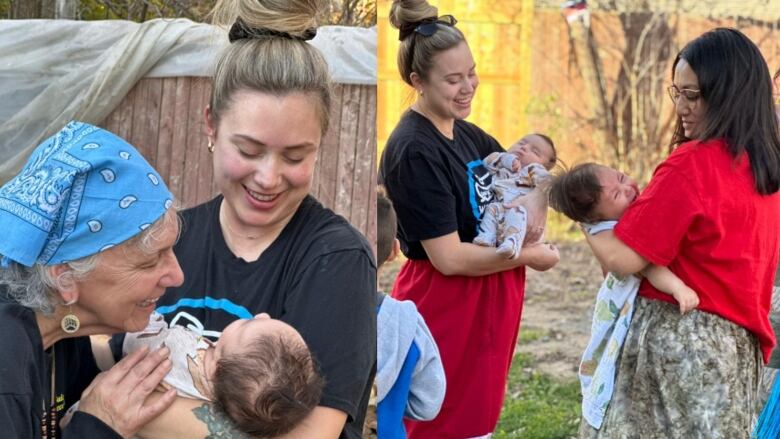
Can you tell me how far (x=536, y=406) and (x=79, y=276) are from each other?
2.04m

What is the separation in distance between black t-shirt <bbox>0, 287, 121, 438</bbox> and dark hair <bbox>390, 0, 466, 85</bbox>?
702 mm

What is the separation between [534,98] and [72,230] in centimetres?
104

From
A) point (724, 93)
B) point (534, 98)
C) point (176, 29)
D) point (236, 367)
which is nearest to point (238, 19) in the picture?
point (176, 29)

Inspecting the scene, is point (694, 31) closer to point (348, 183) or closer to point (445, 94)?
point (445, 94)

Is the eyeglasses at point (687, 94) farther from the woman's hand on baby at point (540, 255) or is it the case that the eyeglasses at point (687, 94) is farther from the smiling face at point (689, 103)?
the woman's hand on baby at point (540, 255)

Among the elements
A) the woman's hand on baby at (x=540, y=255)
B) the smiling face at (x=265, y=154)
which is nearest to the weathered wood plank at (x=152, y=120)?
the smiling face at (x=265, y=154)

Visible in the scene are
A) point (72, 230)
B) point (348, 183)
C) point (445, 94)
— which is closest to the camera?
point (72, 230)

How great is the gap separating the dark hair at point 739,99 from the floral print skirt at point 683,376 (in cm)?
32

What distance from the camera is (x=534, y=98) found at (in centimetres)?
212

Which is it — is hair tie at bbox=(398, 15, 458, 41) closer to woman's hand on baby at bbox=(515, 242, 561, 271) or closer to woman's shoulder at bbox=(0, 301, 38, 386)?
woman's hand on baby at bbox=(515, 242, 561, 271)

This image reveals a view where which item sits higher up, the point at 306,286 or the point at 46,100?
the point at 46,100

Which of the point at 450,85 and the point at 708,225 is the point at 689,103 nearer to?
the point at 708,225

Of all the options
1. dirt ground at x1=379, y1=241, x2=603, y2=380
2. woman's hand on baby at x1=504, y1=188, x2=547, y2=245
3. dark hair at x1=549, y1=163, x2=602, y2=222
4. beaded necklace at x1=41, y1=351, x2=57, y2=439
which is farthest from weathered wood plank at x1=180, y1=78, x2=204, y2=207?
dirt ground at x1=379, y1=241, x2=603, y2=380

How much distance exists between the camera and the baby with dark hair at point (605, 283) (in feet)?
7.19
